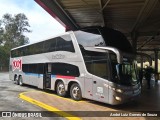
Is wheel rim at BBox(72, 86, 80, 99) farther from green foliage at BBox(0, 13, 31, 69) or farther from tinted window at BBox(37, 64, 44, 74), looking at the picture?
green foliage at BBox(0, 13, 31, 69)

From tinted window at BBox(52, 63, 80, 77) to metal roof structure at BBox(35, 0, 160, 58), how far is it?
3.09 metres

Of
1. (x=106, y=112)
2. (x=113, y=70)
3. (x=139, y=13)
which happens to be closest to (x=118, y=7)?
(x=139, y=13)

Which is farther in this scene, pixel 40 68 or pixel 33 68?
pixel 33 68

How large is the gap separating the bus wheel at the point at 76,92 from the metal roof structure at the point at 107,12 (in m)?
4.41

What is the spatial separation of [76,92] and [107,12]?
607 centimetres

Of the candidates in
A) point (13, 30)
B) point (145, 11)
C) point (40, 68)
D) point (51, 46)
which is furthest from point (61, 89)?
point (13, 30)

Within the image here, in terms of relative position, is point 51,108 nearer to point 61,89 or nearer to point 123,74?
point 123,74

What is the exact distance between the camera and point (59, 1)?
42.0 ft

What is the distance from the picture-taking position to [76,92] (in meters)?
12.3

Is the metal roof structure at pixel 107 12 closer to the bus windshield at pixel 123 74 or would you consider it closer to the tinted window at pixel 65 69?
the tinted window at pixel 65 69

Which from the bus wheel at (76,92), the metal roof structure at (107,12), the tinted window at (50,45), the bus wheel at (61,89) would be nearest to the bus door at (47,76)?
the tinted window at (50,45)

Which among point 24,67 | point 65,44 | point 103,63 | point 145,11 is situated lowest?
point 24,67

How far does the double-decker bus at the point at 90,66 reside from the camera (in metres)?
10.2

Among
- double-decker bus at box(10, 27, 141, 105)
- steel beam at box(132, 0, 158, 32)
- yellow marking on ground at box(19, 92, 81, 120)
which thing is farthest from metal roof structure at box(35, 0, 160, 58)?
yellow marking on ground at box(19, 92, 81, 120)
